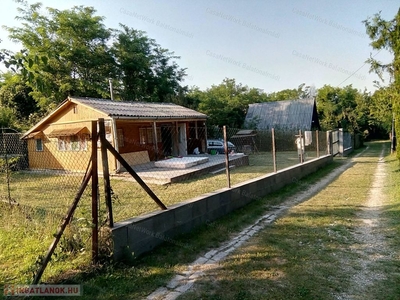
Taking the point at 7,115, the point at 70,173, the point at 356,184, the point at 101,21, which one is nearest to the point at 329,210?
the point at 356,184

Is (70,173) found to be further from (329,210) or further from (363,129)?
(363,129)

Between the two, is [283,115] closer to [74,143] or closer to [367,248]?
[74,143]

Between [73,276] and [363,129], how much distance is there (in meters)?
38.8

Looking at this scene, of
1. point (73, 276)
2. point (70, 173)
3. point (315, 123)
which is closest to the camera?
point (73, 276)

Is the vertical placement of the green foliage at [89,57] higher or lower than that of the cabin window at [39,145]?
higher

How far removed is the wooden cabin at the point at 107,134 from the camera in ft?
43.2

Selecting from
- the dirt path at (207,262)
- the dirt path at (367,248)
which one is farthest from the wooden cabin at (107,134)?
the dirt path at (367,248)

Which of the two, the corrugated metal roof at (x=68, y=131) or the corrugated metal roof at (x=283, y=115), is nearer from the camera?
the corrugated metal roof at (x=68, y=131)

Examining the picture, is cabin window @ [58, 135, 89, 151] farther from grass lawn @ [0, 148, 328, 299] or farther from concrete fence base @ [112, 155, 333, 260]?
concrete fence base @ [112, 155, 333, 260]

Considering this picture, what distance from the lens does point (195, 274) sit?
3.20 meters

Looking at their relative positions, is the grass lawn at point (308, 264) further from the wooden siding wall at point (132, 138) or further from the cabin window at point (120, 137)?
the wooden siding wall at point (132, 138)

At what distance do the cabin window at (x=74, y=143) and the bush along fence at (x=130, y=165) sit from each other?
0.05 meters

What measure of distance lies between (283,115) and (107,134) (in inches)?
791

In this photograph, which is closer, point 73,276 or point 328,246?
point 73,276
